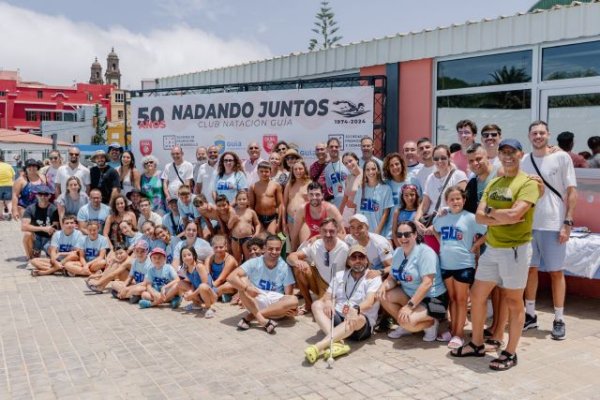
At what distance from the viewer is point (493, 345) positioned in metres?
4.97

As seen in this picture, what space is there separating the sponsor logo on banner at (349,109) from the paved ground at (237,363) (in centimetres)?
415

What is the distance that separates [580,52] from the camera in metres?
7.04

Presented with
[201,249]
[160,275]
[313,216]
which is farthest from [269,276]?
[160,275]

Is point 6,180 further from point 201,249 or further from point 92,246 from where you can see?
point 201,249

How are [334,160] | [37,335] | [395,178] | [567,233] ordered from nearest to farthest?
1. [567,233]
2. [37,335]
3. [395,178]
4. [334,160]

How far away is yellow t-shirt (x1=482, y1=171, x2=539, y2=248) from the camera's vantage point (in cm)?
426

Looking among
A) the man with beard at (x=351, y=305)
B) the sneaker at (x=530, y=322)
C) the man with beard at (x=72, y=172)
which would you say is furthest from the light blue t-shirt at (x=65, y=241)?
the sneaker at (x=530, y=322)

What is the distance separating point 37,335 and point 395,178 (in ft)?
13.5

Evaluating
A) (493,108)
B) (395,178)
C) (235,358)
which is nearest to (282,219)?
(395,178)

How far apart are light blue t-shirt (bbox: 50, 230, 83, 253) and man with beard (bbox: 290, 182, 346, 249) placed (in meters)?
3.76

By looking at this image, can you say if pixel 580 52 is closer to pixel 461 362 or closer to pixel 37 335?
pixel 461 362

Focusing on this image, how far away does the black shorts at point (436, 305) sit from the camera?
5.19 m

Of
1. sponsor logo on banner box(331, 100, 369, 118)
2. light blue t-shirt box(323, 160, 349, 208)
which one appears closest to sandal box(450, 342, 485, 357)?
light blue t-shirt box(323, 160, 349, 208)

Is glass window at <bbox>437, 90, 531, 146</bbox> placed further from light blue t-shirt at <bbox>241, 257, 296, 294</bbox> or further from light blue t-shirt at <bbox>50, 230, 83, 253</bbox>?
light blue t-shirt at <bbox>50, 230, 83, 253</bbox>
